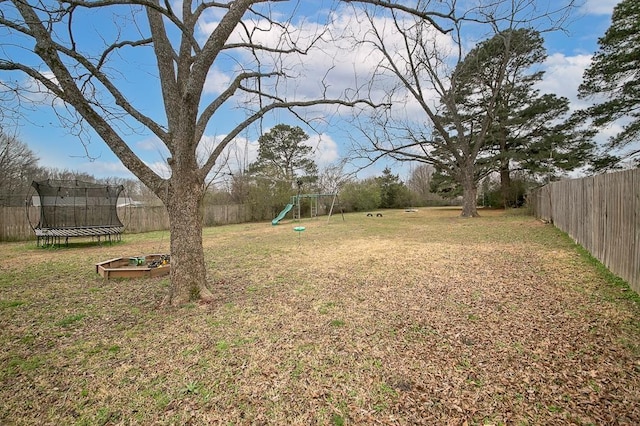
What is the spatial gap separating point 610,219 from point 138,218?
620 inches

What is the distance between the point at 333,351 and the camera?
245cm

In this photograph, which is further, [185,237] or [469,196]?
[469,196]

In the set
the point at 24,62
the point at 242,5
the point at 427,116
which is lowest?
the point at 24,62

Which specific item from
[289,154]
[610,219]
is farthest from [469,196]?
[289,154]

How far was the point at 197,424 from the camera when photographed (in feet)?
5.60

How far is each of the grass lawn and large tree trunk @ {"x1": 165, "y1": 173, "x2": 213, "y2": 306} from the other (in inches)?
10.6

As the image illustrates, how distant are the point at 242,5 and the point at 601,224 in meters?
6.10

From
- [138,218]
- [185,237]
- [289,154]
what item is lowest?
[138,218]

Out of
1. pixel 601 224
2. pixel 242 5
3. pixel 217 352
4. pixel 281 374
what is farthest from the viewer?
pixel 601 224

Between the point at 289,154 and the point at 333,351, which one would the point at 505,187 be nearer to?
the point at 289,154

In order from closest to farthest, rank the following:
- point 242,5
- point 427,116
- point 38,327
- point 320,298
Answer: point 38,327
point 242,5
point 320,298
point 427,116

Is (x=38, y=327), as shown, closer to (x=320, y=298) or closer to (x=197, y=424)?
(x=197, y=424)

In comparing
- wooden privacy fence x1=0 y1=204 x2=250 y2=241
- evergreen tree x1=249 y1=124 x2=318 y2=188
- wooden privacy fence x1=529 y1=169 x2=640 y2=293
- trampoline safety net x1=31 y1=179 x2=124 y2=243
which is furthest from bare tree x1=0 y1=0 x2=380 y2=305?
evergreen tree x1=249 y1=124 x2=318 y2=188

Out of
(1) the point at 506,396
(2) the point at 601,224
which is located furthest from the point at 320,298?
(2) the point at 601,224
